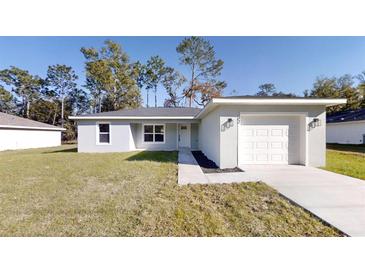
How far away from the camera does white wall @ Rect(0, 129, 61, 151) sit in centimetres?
1802

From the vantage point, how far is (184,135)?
52.2 ft

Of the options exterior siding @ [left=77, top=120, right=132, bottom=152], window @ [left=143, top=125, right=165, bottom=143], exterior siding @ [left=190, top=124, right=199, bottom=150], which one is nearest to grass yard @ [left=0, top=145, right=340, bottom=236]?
exterior siding @ [left=77, top=120, right=132, bottom=152]

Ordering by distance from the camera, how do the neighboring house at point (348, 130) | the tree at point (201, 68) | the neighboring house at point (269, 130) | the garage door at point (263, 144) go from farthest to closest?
1. the tree at point (201, 68)
2. the neighboring house at point (348, 130)
3. the garage door at point (263, 144)
4. the neighboring house at point (269, 130)

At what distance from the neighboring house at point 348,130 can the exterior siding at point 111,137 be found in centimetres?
2111

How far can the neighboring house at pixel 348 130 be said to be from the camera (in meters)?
18.7

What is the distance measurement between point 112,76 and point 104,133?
61.9ft

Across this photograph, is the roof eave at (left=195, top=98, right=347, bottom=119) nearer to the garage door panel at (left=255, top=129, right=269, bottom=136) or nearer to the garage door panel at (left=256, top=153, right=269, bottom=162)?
the garage door panel at (left=255, top=129, right=269, bottom=136)

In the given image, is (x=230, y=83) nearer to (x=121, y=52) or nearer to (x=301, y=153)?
(x=121, y=52)

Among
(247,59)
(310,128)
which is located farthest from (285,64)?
(310,128)

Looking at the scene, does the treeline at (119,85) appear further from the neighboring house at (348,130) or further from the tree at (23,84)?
the neighboring house at (348,130)

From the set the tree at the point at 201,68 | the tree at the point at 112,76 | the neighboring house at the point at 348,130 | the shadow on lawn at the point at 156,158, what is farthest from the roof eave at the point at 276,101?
the tree at the point at 112,76

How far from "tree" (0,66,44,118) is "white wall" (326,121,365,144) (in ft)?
146

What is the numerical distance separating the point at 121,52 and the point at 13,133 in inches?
766
